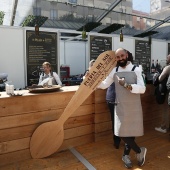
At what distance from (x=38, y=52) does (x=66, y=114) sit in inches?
125

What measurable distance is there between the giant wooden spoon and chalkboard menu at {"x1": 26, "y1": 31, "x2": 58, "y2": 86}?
2.76 m

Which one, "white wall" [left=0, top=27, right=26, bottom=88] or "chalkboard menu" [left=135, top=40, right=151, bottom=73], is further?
"chalkboard menu" [left=135, top=40, right=151, bottom=73]

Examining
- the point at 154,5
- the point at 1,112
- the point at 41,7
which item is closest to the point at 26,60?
the point at 41,7

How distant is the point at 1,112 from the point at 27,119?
0.31m

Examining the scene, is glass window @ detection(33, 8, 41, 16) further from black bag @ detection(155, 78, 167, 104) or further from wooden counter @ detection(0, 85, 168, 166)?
black bag @ detection(155, 78, 167, 104)

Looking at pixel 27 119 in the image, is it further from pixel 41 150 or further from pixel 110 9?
pixel 110 9

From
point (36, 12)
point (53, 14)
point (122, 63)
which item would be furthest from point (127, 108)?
point (53, 14)

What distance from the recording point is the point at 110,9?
6.85 meters

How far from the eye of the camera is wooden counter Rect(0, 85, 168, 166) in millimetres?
2305

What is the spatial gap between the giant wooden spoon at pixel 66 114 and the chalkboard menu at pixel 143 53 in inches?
214

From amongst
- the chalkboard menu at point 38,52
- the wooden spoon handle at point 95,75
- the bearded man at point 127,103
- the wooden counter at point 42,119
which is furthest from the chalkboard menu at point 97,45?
the bearded man at point 127,103

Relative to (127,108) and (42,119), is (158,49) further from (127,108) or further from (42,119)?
(42,119)

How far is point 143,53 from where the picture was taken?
25.2ft

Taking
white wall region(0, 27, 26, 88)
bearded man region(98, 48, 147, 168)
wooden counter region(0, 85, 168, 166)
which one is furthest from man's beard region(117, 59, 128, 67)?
white wall region(0, 27, 26, 88)
